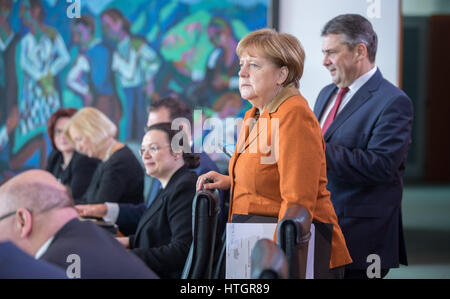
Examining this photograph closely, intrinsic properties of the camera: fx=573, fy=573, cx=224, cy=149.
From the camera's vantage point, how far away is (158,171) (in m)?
2.49

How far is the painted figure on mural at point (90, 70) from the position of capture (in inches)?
197

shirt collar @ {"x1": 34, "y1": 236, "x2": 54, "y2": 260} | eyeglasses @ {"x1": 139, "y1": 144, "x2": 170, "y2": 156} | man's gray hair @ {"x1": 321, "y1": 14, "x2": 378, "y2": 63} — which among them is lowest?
shirt collar @ {"x1": 34, "y1": 236, "x2": 54, "y2": 260}

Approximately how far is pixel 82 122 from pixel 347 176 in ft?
6.67

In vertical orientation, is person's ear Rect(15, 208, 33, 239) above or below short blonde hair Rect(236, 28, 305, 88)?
below

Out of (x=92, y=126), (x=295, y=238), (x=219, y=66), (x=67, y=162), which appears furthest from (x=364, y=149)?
(x=219, y=66)

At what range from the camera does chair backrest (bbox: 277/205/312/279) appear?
4.65 feet

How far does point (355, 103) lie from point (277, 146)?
2.75ft

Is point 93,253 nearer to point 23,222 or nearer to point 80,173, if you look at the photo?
point 23,222

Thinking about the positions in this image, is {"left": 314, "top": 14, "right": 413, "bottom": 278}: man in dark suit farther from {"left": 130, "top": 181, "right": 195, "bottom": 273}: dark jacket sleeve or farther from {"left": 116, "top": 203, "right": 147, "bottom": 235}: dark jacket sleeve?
{"left": 116, "top": 203, "right": 147, "bottom": 235}: dark jacket sleeve

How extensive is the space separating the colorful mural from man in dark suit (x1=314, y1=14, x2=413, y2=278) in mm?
2573

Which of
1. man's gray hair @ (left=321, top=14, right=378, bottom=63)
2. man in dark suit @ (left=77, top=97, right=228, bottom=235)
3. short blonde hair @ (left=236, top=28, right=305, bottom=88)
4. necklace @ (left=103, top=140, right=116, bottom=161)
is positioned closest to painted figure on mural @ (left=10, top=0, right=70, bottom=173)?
necklace @ (left=103, top=140, right=116, bottom=161)

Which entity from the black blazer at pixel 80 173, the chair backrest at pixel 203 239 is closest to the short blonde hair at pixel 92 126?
the black blazer at pixel 80 173

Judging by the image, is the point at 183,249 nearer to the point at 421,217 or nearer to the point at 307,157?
the point at 307,157

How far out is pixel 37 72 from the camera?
16.6 feet
